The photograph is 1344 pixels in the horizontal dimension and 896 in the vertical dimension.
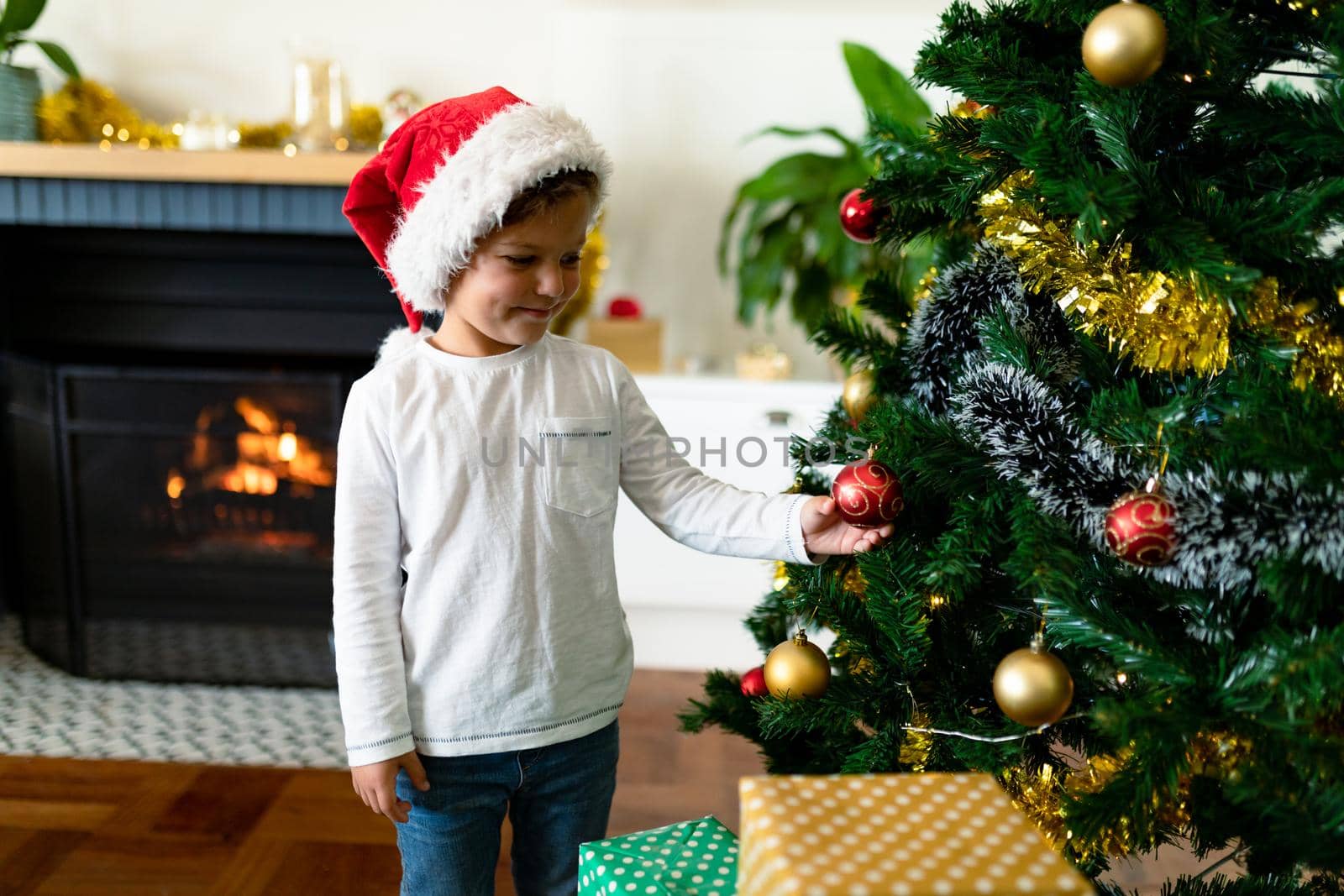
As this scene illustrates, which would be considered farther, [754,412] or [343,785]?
[754,412]

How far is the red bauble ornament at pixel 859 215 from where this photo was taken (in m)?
0.94

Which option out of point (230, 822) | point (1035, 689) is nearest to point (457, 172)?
point (1035, 689)

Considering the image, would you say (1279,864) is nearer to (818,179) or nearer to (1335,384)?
(1335,384)

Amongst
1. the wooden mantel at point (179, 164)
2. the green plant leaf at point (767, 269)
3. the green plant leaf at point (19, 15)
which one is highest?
the green plant leaf at point (19, 15)

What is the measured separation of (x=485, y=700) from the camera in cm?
92

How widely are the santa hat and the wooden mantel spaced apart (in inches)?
42.5

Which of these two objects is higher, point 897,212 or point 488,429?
→ point 897,212

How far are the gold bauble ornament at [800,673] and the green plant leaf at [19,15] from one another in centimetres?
210

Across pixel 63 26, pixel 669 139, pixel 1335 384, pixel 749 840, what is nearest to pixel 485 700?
pixel 749 840

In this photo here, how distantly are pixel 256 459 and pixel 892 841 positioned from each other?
1.95 m

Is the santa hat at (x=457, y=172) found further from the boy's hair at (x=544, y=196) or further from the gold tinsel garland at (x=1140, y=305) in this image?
the gold tinsel garland at (x=1140, y=305)

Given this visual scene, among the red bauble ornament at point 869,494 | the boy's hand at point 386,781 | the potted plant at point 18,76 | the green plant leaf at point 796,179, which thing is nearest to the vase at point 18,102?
the potted plant at point 18,76

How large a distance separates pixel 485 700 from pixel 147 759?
1305 mm

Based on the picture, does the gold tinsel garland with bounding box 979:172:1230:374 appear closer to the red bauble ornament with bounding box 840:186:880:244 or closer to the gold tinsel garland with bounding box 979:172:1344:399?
the gold tinsel garland with bounding box 979:172:1344:399
